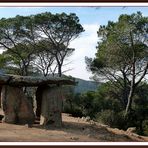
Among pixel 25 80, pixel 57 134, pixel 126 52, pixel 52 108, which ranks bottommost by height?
pixel 57 134

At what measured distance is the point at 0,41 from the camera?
22.7 m

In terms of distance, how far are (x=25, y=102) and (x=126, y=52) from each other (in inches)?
295

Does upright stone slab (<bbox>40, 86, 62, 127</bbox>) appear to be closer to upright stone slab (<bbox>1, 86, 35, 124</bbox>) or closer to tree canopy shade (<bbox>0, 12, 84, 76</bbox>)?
upright stone slab (<bbox>1, 86, 35, 124</bbox>)

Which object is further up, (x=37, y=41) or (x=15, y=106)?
(x=37, y=41)

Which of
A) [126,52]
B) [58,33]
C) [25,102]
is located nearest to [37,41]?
[58,33]

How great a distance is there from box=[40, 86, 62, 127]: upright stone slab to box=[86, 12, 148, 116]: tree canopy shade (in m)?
5.76

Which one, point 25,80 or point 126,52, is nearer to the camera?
point 25,80

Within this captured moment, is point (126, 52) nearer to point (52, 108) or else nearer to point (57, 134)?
point (52, 108)

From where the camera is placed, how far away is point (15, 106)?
479 inches

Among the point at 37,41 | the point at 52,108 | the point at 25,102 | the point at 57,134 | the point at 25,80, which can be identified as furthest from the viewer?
the point at 37,41

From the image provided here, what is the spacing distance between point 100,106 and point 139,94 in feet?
7.37

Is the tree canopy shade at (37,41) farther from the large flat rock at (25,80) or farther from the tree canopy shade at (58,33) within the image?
the large flat rock at (25,80)

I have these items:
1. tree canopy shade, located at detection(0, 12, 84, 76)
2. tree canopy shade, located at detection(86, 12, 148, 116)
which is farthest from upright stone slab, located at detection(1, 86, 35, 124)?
tree canopy shade, located at detection(0, 12, 84, 76)

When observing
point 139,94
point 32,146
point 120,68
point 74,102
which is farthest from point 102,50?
→ point 32,146
